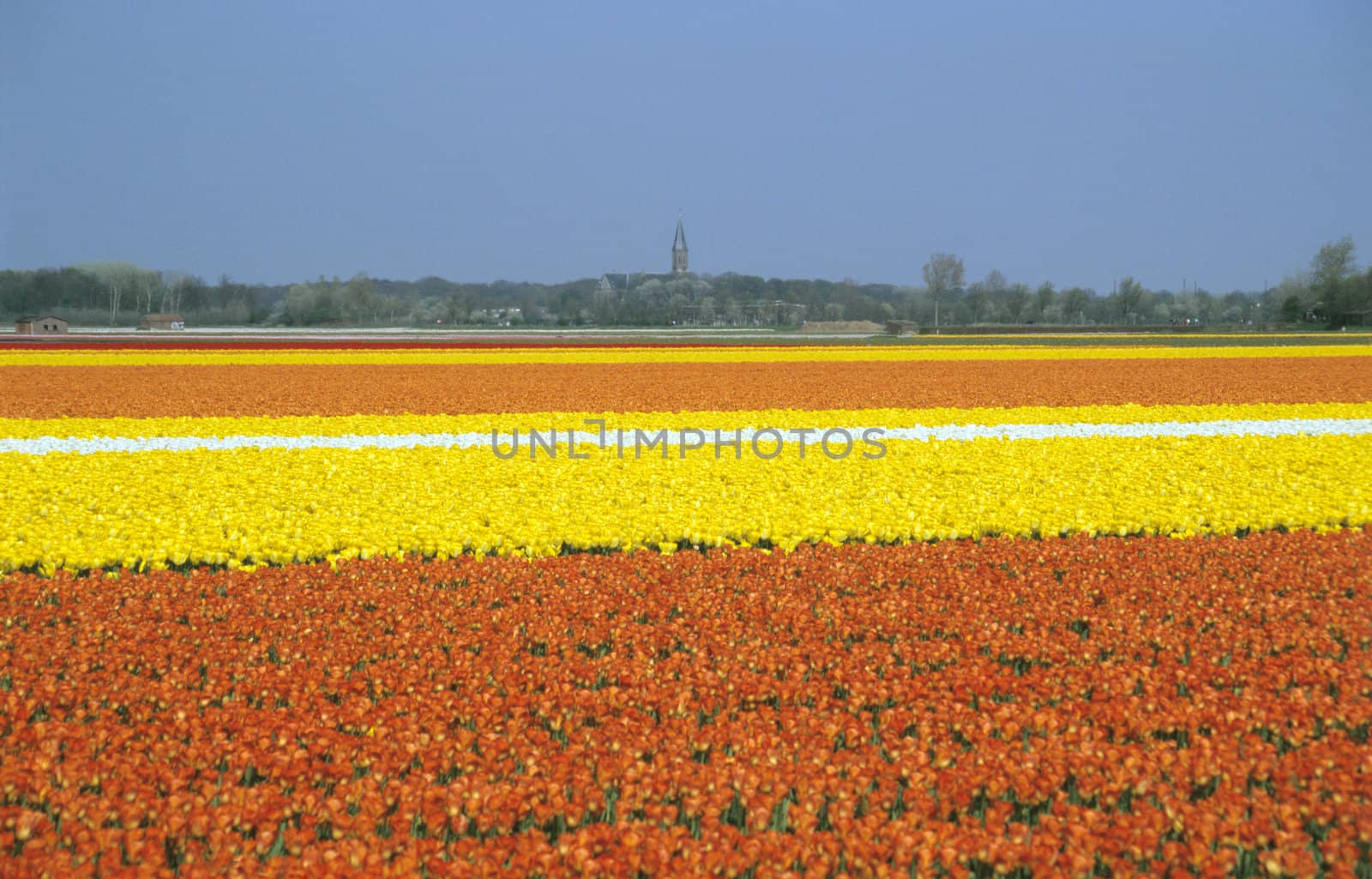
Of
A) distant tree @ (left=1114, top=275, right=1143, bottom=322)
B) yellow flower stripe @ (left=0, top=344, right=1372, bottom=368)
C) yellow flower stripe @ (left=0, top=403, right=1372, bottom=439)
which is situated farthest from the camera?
distant tree @ (left=1114, top=275, right=1143, bottom=322)

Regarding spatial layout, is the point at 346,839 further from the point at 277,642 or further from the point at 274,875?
the point at 277,642

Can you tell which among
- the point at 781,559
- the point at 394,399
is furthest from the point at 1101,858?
the point at 394,399

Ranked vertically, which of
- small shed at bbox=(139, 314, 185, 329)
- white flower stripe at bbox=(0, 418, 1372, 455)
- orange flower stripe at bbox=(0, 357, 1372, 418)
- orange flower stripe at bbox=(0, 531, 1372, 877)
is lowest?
orange flower stripe at bbox=(0, 531, 1372, 877)

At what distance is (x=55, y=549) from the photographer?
662cm

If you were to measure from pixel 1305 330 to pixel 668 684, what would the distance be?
210 ft

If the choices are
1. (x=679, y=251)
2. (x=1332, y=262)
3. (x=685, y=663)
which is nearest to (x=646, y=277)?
(x=679, y=251)

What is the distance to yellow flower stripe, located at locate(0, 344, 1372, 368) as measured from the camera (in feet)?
96.8

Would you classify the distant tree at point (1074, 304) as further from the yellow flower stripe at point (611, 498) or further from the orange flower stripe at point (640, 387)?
the yellow flower stripe at point (611, 498)

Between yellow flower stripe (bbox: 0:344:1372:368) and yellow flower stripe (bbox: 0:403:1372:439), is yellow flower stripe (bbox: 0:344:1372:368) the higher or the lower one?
the higher one

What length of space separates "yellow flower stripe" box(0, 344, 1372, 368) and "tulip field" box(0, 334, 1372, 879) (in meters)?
18.9

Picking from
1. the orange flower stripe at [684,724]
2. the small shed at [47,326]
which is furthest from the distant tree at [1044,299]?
the orange flower stripe at [684,724]

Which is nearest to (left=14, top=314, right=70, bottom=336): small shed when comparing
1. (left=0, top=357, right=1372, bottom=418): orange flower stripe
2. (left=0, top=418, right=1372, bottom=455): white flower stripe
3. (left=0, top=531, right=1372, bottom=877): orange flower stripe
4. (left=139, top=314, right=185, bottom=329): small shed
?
(left=139, top=314, right=185, bottom=329): small shed

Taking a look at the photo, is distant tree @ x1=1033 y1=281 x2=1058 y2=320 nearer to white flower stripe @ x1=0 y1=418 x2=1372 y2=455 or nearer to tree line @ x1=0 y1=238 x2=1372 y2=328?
tree line @ x1=0 y1=238 x2=1372 y2=328

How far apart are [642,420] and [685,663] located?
33.5 feet
